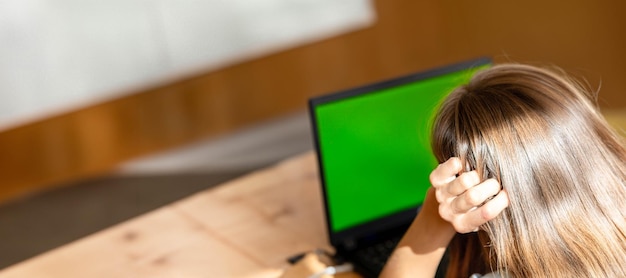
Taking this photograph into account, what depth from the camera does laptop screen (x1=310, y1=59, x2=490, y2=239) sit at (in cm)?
153

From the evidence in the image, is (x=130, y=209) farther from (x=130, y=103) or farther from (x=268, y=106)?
(x=268, y=106)

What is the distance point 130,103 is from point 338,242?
1980 mm

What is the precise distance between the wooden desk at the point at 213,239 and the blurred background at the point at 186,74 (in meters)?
1.39

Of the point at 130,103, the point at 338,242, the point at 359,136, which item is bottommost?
the point at 338,242

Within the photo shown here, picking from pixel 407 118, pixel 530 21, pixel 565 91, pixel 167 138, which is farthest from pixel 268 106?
pixel 565 91

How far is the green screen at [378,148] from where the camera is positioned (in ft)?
5.05

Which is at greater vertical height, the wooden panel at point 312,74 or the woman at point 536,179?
the wooden panel at point 312,74

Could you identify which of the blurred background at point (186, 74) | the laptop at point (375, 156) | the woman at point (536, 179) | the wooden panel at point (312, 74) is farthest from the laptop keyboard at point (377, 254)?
the wooden panel at point (312, 74)

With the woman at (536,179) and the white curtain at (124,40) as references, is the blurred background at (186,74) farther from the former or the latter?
the woman at (536,179)

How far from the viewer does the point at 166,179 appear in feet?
11.2

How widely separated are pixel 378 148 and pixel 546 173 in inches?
18.4

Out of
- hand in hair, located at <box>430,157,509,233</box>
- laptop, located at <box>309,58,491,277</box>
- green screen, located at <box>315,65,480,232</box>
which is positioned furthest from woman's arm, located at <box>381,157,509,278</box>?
green screen, located at <box>315,65,480,232</box>

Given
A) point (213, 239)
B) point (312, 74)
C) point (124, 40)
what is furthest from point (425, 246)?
point (312, 74)

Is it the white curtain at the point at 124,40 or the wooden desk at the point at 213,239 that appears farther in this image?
the white curtain at the point at 124,40
